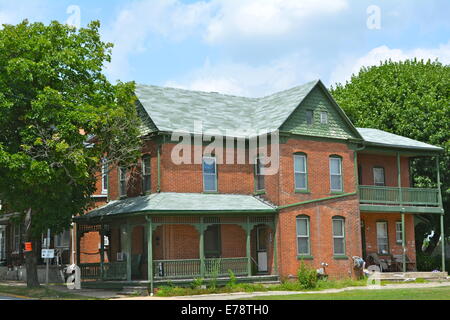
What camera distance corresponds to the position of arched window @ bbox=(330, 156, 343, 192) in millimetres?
34541

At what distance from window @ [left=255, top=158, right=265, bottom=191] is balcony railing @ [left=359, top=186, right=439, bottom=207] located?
557cm

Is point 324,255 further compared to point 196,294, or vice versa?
point 324,255

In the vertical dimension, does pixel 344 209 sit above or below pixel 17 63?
below

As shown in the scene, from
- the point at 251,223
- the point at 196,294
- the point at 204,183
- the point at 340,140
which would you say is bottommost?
the point at 196,294

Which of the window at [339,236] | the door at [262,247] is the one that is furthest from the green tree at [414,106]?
the door at [262,247]

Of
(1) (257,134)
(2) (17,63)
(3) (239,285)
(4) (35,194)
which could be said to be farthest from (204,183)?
(2) (17,63)

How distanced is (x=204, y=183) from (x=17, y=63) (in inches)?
414

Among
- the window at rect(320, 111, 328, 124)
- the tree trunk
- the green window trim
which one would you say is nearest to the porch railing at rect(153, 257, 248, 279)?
the green window trim

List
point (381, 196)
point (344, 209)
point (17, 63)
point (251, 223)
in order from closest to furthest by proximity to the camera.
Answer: point (17, 63)
point (251, 223)
point (344, 209)
point (381, 196)

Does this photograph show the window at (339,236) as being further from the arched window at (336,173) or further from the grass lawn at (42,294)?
the grass lawn at (42,294)

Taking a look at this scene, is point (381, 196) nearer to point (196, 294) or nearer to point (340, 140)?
point (340, 140)

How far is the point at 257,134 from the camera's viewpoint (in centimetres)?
3300

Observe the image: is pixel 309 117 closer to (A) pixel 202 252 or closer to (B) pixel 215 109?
(B) pixel 215 109

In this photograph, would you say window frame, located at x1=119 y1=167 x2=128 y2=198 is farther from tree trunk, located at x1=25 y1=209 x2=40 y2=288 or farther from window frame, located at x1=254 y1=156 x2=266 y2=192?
window frame, located at x1=254 y1=156 x2=266 y2=192
